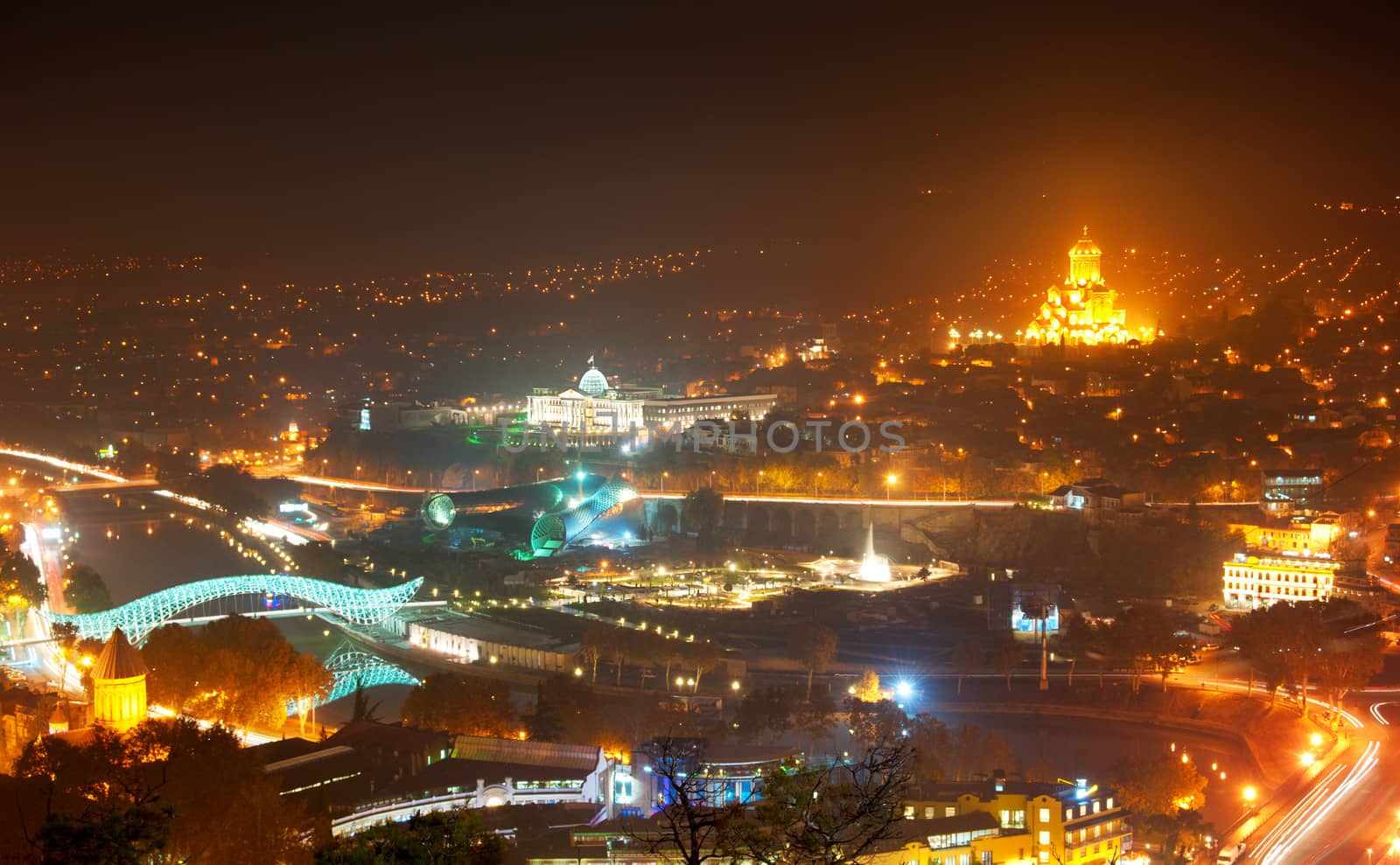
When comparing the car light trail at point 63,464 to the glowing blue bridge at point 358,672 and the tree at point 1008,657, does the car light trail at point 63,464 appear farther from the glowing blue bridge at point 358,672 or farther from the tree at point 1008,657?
the tree at point 1008,657

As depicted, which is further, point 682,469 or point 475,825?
point 682,469

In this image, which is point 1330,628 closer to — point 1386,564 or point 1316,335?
point 1386,564

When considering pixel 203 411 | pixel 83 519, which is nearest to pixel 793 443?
pixel 83 519

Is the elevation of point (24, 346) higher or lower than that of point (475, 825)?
higher

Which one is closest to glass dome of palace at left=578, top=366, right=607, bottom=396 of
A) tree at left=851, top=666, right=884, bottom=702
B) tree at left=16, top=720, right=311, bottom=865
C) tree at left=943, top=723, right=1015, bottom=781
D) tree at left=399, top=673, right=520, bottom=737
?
tree at left=851, top=666, right=884, bottom=702

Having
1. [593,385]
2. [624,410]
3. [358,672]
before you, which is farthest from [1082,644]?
[593,385]

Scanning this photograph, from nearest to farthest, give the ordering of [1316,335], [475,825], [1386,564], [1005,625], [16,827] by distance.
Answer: [475,825] < [16,827] < [1005,625] < [1386,564] < [1316,335]

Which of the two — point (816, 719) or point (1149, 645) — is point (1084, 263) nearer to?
point (1149, 645)

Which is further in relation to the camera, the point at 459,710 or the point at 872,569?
the point at 872,569
